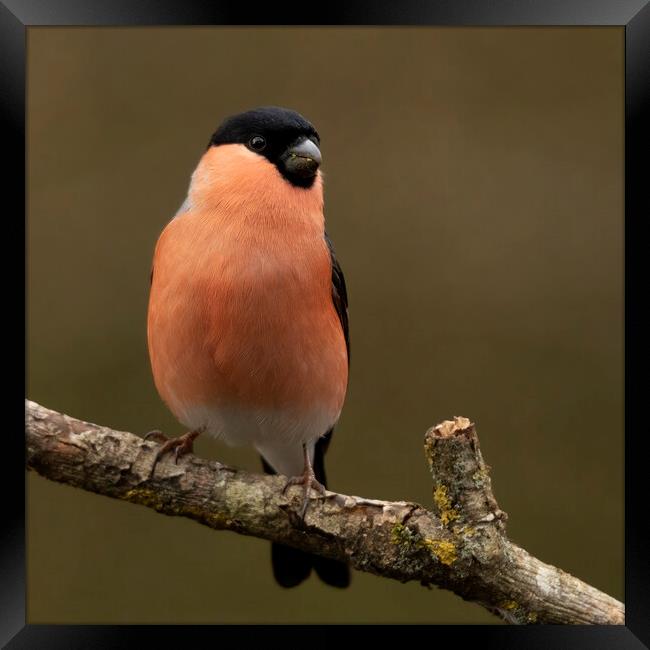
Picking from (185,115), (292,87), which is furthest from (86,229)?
(292,87)

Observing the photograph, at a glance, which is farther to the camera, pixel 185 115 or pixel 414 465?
pixel 185 115

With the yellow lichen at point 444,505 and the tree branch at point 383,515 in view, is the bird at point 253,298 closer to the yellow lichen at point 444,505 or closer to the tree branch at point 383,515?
the tree branch at point 383,515

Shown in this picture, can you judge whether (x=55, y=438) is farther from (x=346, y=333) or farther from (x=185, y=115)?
(x=185, y=115)

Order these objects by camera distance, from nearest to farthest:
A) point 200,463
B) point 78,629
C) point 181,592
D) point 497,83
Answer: point 78,629, point 200,463, point 181,592, point 497,83

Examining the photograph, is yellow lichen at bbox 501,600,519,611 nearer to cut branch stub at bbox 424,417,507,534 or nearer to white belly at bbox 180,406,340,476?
cut branch stub at bbox 424,417,507,534

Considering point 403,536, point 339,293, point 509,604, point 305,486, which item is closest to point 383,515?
point 403,536

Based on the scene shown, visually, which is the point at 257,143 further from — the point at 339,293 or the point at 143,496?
the point at 143,496

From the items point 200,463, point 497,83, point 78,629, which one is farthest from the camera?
point 497,83
